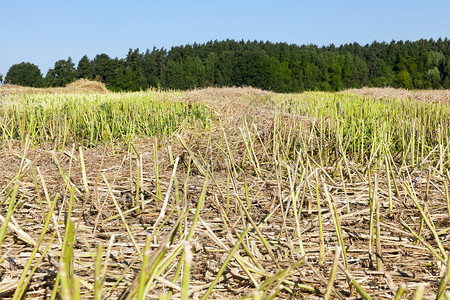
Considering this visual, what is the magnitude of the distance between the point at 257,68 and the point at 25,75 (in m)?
14.7

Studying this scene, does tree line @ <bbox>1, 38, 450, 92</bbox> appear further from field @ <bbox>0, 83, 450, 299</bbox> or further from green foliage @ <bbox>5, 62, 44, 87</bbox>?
field @ <bbox>0, 83, 450, 299</bbox>

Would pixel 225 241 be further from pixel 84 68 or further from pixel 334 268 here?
pixel 84 68

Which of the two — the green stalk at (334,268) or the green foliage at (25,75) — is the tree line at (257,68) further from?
the green stalk at (334,268)

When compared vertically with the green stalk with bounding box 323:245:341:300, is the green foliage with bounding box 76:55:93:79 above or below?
above

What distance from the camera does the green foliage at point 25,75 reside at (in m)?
23.7

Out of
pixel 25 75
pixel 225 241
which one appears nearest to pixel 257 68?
pixel 25 75

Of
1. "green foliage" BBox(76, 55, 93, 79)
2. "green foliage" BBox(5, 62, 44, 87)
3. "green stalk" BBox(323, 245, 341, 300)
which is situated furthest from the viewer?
"green foliage" BBox(76, 55, 93, 79)

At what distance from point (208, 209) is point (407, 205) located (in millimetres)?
947

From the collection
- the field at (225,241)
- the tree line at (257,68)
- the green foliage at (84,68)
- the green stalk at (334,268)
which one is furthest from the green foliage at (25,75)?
the green stalk at (334,268)

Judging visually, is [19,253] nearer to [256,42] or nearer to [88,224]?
[88,224]

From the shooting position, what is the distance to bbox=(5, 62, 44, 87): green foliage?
2373cm

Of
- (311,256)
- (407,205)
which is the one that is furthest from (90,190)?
(407,205)

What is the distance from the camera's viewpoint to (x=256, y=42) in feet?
115

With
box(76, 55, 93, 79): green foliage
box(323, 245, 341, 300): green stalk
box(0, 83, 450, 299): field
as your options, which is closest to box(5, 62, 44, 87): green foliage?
box(76, 55, 93, 79): green foliage
